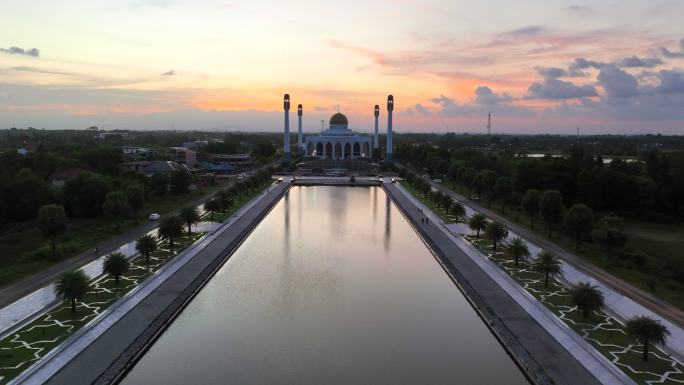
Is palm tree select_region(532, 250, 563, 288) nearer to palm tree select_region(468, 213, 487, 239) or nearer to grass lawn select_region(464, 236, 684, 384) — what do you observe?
grass lawn select_region(464, 236, 684, 384)

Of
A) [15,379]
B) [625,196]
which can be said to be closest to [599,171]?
[625,196]

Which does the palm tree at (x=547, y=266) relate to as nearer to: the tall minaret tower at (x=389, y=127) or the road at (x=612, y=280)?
the road at (x=612, y=280)

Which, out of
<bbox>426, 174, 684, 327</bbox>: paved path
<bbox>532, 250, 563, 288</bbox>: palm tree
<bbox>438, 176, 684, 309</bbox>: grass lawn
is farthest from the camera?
<bbox>438, 176, 684, 309</bbox>: grass lawn

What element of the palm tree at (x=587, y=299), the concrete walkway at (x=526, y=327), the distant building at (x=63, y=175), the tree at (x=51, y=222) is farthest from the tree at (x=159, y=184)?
the palm tree at (x=587, y=299)

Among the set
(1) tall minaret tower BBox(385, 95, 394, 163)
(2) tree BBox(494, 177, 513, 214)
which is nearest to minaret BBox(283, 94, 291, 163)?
(1) tall minaret tower BBox(385, 95, 394, 163)

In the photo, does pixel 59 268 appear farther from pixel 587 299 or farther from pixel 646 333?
pixel 646 333

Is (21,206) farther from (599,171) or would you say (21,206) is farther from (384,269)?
A: (599,171)
